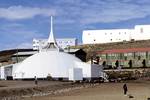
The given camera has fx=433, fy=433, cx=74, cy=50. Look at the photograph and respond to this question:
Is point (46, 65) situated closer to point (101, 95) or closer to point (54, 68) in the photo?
point (54, 68)

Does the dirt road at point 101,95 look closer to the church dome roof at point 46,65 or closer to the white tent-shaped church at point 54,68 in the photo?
the white tent-shaped church at point 54,68

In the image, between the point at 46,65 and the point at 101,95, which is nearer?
the point at 101,95

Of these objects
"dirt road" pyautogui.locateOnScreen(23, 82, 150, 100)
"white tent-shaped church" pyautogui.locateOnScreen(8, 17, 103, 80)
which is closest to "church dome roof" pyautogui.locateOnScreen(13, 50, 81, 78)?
"white tent-shaped church" pyautogui.locateOnScreen(8, 17, 103, 80)

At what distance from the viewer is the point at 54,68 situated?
120 meters

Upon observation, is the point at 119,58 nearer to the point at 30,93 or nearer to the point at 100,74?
the point at 100,74

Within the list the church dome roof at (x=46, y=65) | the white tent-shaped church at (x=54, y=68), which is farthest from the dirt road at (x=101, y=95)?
the church dome roof at (x=46, y=65)

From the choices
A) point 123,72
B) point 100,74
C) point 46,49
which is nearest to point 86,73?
point 100,74

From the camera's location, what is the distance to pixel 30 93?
71375mm

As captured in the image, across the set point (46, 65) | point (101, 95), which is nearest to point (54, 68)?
point (46, 65)

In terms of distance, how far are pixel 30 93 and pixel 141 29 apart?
135031 mm

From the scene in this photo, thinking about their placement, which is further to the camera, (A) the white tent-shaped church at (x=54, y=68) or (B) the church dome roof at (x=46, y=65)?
(B) the church dome roof at (x=46, y=65)

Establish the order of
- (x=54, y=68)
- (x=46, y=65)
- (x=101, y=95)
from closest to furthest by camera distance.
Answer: (x=101, y=95) → (x=54, y=68) → (x=46, y=65)

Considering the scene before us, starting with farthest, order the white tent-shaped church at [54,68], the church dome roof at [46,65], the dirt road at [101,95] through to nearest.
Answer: the church dome roof at [46,65], the white tent-shaped church at [54,68], the dirt road at [101,95]

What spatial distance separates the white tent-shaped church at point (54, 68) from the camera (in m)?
119
